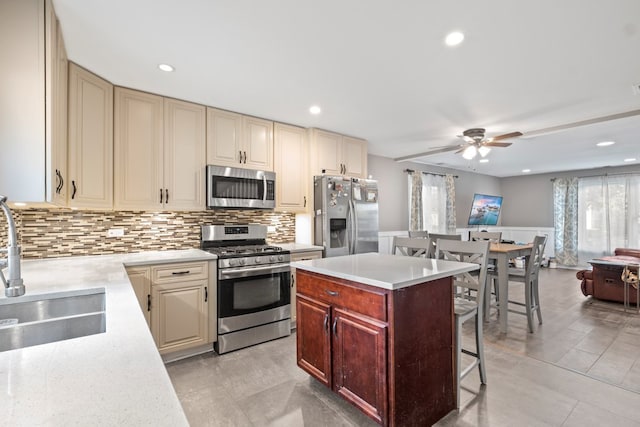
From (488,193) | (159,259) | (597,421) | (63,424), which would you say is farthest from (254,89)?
(488,193)

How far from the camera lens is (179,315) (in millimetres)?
2717

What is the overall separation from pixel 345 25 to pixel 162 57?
53.5 inches

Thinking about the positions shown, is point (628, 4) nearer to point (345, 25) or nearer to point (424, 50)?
point (424, 50)

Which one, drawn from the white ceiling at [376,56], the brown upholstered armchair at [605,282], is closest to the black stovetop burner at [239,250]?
the white ceiling at [376,56]

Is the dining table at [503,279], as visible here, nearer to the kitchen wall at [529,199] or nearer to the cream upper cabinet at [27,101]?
the cream upper cabinet at [27,101]

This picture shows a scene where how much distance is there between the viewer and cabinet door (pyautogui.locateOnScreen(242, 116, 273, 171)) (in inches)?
136

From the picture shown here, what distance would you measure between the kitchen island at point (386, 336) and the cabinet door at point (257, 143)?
1.76 m

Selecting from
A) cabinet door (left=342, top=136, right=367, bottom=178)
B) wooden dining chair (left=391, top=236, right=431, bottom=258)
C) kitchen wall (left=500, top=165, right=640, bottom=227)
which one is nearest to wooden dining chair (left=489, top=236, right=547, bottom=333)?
wooden dining chair (left=391, top=236, right=431, bottom=258)

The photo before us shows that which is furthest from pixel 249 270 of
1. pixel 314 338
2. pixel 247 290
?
pixel 314 338

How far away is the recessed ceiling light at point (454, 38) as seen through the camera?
198cm

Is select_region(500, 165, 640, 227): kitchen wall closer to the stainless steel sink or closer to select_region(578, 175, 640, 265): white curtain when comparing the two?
select_region(578, 175, 640, 265): white curtain

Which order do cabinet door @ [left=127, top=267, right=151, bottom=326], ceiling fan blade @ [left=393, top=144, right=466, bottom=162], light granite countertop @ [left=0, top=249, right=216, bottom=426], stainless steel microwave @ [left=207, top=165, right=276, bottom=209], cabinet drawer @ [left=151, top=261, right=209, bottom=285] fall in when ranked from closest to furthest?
light granite countertop @ [left=0, top=249, right=216, bottom=426] < cabinet door @ [left=127, top=267, right=151, bottom=326] < cabinet drawer @ [left=151, top=261, right=209, bottom=285] < stainless steel microwave @ [left=207, top=165, right=276, bottom=209] < ceiling fan blade @ [left=393, top=144, right=466, bottom=162]

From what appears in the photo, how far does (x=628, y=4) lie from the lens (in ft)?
5.53

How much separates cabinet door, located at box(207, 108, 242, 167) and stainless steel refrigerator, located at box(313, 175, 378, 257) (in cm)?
107
